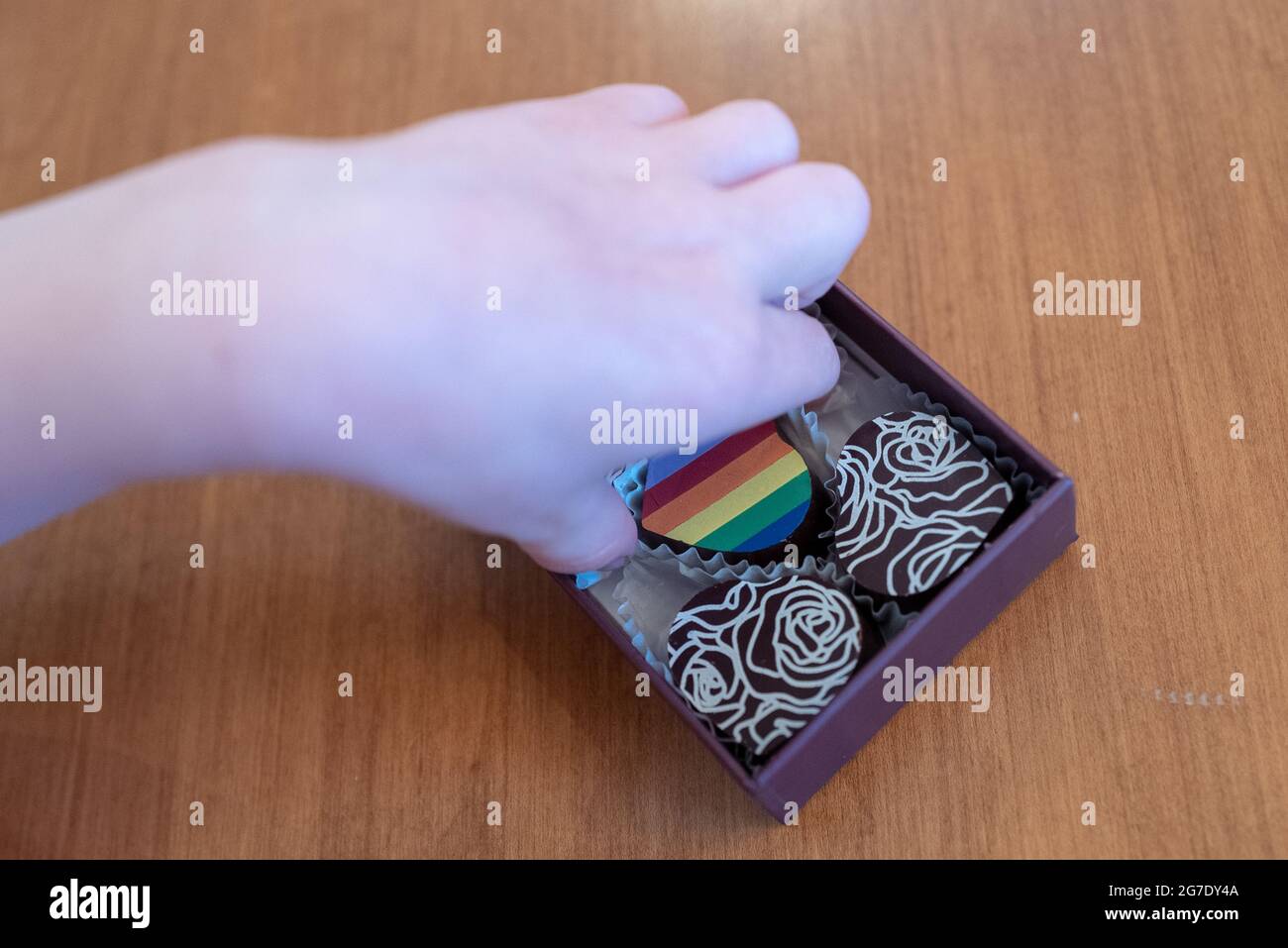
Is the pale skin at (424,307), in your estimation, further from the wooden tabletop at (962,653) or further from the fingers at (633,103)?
the wooden tabletop at (962,653)

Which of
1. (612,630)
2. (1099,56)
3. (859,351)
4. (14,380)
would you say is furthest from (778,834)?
(1099,56)

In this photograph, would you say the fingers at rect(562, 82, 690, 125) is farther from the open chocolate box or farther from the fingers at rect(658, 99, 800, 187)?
the open chocolate box

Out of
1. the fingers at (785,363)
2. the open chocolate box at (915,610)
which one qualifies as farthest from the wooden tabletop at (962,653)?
the fingers at (785,363)

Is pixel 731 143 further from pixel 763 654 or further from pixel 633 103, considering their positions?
pixel 763 654

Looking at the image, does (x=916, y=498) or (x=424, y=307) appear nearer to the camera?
(x=424, y=307)

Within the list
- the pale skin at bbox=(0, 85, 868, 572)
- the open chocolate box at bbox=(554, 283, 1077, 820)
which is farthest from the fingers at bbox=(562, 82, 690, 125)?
the open chocolate box at bbox=(554, 283, 1077, 820)

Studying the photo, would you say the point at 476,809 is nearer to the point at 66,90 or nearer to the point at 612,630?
the point at 612,630

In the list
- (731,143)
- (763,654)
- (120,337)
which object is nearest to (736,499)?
(763,654)
